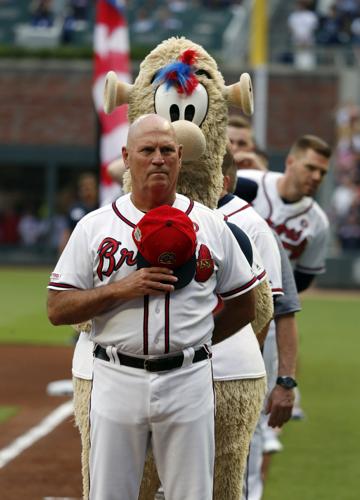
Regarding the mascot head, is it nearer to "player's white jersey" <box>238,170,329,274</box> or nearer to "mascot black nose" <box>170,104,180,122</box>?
"mascot black nose" <box>170,104,180,122</box>

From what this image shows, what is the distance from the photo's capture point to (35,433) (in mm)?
8992

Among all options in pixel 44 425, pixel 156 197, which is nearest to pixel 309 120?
pixel 44 425

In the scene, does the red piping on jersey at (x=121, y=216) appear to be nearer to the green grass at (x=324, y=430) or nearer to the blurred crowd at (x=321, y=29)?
the green grass at (x=324, y=430)

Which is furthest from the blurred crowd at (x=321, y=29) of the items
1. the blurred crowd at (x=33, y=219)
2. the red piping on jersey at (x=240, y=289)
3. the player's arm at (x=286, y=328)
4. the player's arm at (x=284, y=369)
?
the red piping on jersey at (x=240, y=289)

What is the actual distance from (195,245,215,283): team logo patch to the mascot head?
0.82 metres

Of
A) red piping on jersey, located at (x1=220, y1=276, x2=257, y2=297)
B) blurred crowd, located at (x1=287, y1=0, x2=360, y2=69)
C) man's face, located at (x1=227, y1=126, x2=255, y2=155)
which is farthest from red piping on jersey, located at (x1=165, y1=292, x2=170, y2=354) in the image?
blurred crowd, located at (x1=287, y1=0, x2=360, y2=69)

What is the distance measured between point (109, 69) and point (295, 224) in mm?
4861

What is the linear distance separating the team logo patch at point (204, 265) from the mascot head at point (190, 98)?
0.82 meters

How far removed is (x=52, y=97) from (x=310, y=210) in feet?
79.6

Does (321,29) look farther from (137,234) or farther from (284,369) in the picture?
(137,234)

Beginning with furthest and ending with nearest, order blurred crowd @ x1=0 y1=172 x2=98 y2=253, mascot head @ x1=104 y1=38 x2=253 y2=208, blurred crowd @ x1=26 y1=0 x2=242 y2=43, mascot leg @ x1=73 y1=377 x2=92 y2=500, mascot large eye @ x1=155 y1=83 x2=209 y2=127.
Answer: blurred crowd @ x1=0 y1=172 x2=98 y2=253 → blurred crowd @ x1=26 y1=0 x2=242 y2=43 → mascot large eye @ x1=155 y1=83 x2=209 y2=127 → mascot head @ x1=104 y1=38 x2=253 y2=208 → mascot leg @ x1=73 y1=377 x2=92 y2=500

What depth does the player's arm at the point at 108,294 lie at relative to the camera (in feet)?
13.4

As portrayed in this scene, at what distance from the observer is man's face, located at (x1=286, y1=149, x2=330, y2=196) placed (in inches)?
294

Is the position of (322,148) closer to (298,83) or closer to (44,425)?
(44,425)
